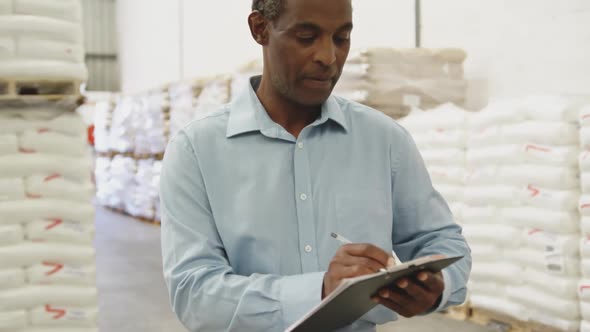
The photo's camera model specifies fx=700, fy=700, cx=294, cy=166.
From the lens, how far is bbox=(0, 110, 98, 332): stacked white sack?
3557 millimetres

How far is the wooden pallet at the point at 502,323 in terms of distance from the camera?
13.4 ft

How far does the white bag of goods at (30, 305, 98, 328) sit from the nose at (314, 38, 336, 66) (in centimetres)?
269

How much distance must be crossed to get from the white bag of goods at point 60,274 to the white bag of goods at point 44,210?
252mm

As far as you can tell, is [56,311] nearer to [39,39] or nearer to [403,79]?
[39,39]

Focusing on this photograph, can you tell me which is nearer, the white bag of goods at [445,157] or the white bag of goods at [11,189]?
the white bag of goods at [11,189]

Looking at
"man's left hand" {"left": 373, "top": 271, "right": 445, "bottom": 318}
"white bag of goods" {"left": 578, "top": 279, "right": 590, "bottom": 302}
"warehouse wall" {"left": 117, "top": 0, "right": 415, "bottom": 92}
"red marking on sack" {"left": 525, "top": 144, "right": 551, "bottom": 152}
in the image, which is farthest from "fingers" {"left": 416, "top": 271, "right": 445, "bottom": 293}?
"warehouse wall" {"left": 117, "top": 0, "right": 415, "bottom": 92}

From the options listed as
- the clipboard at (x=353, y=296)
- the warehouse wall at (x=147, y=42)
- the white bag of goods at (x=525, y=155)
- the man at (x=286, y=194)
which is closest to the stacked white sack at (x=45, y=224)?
the man at (x=286, y=194)

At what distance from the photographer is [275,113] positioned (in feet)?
5.40

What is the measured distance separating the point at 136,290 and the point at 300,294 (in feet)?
15.5

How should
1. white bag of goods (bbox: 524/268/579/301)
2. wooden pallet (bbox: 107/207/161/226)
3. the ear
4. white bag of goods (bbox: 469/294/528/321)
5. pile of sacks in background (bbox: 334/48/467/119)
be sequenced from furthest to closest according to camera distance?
wooden pallet (bbox: 107/207/161/226) → pile of sacks in background (bbox: 334/48/467/119) → white bag of goods (bbox: 469/294/528/321) → white bag of goods (bbox: 524/268/579/301) → the ear

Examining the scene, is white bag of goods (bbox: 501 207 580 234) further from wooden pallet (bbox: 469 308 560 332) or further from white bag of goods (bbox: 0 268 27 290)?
white bag of goods (bbox: 0 268 27 290)

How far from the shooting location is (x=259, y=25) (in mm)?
1627

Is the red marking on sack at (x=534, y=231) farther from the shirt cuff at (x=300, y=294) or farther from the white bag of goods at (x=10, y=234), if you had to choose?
the shirt cuff at (x=300, y=294)

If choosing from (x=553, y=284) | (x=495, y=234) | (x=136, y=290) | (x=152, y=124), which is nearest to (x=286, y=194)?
(x=553, y=284)
